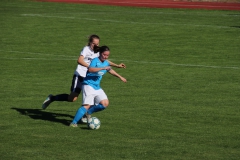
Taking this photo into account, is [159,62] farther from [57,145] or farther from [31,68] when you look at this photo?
[57,145]

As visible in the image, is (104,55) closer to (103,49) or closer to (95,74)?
(103,49)

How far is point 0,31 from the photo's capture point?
35.1 m

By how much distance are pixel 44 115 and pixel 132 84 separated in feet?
18.7

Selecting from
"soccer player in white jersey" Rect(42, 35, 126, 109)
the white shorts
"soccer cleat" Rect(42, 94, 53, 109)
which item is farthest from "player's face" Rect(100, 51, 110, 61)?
"soccer cleat" Rect(42, 94, 53, 109)

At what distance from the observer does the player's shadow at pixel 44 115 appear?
15.6m

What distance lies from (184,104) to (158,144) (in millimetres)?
4886

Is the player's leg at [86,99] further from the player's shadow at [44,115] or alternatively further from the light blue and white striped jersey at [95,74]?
→ the player's shadow at [44,115]

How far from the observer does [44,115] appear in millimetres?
16281

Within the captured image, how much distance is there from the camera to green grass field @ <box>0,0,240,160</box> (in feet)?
42.5

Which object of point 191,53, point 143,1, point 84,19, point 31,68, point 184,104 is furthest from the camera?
point 143,1

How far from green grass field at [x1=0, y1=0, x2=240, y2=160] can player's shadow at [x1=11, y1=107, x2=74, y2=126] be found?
24mm

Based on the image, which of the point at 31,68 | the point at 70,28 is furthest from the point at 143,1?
the point at 31,68

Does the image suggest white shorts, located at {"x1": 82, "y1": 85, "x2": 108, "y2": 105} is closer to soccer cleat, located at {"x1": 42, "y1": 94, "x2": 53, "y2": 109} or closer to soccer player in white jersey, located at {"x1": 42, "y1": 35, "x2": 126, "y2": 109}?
soccer player in white jersey, located at {"x1": 42, "y1": 35, "x2": 126, "y2": 109}

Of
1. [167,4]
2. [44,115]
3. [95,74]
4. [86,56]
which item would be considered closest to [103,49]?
[95,74]
